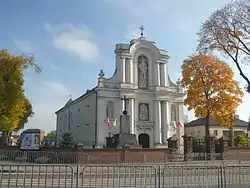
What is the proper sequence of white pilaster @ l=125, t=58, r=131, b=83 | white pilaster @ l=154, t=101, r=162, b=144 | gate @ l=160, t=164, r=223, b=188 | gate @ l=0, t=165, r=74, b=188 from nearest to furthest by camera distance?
gate @ l=0, t=165, r=74, b=188, gate @ l=160, t=164, r=223, b=188, white pilaster @ l=154, t=101, r=162, b=144, white pilaster @ l=125, t=58, r=131, b=83

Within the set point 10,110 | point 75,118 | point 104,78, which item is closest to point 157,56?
point 104,78

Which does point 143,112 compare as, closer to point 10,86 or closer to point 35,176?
point 10,86

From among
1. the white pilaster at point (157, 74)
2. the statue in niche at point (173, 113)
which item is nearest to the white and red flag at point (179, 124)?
Answer: the statue in niche at point (173, 113)

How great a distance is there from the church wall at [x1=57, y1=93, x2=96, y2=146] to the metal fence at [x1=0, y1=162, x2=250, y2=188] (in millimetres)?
32779

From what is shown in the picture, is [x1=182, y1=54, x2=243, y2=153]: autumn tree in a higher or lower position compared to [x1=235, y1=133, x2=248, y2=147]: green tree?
higher

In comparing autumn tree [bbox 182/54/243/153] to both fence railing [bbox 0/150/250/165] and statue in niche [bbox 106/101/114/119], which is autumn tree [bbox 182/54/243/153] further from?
statue in niche [bbox 106/101/114/119]

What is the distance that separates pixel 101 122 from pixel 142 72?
33.1 ft

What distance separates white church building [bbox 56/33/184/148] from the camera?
141 ft

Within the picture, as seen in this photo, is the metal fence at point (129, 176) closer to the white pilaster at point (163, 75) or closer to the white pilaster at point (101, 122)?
the white pilaster at point (101, 122)

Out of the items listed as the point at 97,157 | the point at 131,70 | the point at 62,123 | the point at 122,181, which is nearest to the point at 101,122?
the point at 131,70

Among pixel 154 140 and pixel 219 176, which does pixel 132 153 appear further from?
pixel 154 140

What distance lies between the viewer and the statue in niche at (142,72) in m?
46.6

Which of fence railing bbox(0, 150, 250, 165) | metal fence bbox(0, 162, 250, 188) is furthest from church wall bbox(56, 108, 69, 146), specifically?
metal fence bbox(0, 162, 250, 188)

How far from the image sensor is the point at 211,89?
122ft
